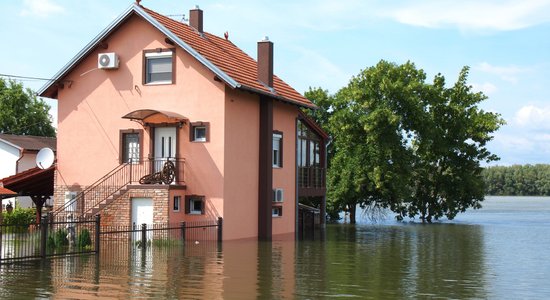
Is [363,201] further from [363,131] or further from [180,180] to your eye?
[180,180]

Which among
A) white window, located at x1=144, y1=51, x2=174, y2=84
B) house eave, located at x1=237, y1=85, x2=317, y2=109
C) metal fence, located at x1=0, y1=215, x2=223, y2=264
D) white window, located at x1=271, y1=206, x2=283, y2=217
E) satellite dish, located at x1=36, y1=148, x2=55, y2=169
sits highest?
white window, located at x1=144, y1=51, x2=174, y2=84

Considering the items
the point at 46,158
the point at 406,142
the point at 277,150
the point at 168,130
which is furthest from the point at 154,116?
the point at 406,142

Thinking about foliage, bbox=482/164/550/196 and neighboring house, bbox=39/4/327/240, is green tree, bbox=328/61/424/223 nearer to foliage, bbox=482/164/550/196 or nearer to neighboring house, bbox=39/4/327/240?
neighboring house, bbox=39/4/327/240

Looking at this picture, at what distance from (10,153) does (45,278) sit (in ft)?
111

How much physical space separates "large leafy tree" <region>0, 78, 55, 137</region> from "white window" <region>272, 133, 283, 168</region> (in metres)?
42.4

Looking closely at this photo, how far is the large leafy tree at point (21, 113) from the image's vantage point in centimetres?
6999

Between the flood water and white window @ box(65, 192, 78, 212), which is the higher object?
white window @ box(65, 192, 78, 212)

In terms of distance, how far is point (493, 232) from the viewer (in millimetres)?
38562

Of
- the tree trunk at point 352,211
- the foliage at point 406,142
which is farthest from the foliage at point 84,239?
the tree trunk at point 352,211

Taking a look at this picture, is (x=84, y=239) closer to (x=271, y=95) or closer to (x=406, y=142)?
(x=271, y=95)

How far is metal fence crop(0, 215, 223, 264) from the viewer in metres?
22.9

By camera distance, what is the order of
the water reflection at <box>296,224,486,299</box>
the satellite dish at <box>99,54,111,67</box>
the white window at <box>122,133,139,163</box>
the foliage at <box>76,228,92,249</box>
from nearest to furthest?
the water reflection at <box>296,224,486,299</box>
the foliage at <box>76,228,92,249</box>
the white window at <box>122,133,139,163</box>
the satellite dish at <box>99,54,111,67</box>

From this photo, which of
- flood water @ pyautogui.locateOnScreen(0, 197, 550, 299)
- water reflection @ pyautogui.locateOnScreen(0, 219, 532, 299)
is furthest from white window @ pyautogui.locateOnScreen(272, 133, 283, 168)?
water reflection @ pyautogui.locateOnScreen(0, 219, 532, 299)

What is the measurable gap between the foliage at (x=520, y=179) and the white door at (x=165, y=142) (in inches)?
4873
